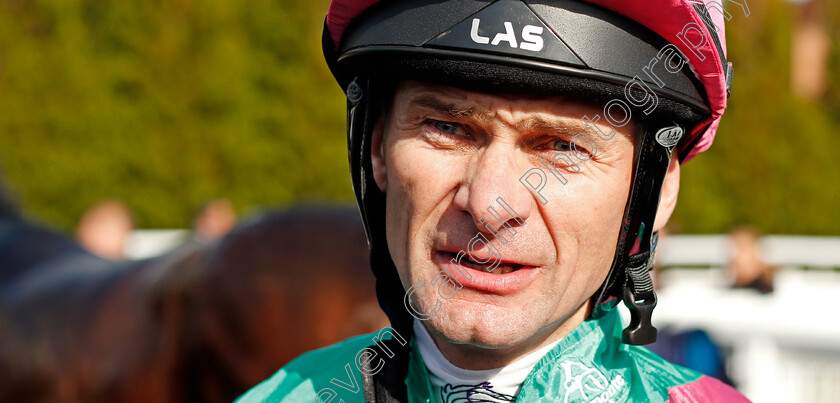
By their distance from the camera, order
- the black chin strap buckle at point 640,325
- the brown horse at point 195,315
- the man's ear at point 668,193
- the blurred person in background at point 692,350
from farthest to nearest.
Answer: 1. the blurred person in background at point 692,350
2. the brown horse at point 195,315
3. the man's ear at point 668,193
4. the black chin strap buckle at point 640,325

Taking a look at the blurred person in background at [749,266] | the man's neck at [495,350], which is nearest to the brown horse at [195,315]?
the man's neck at [495,350]

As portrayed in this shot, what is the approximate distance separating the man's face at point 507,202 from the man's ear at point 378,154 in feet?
0.74

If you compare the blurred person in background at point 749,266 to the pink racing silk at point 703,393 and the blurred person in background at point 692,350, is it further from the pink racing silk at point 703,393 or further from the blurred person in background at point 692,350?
the pink racing silk at point 703,393

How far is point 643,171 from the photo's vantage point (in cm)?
147

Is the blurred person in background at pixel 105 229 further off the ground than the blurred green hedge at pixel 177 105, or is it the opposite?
the blurred green hedge at pixel 177 105

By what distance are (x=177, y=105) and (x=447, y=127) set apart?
30.1 ft

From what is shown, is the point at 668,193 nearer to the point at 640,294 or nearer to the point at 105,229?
the point at 640,294

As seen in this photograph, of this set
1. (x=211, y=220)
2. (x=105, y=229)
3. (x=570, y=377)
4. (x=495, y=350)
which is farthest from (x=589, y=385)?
(x=211, y=220)

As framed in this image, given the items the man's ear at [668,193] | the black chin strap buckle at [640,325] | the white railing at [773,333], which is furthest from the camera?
the white railing at [773,333]

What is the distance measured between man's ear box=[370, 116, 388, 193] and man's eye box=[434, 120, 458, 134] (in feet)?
0.87

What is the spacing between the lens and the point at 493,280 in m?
1.34

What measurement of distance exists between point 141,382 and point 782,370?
12.1 feet

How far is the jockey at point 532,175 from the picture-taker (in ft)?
4.35

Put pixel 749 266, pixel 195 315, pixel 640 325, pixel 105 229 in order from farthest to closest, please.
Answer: pixel 105 229 → pixel 749 266 → pixel 195 315 → pixel 640 325
